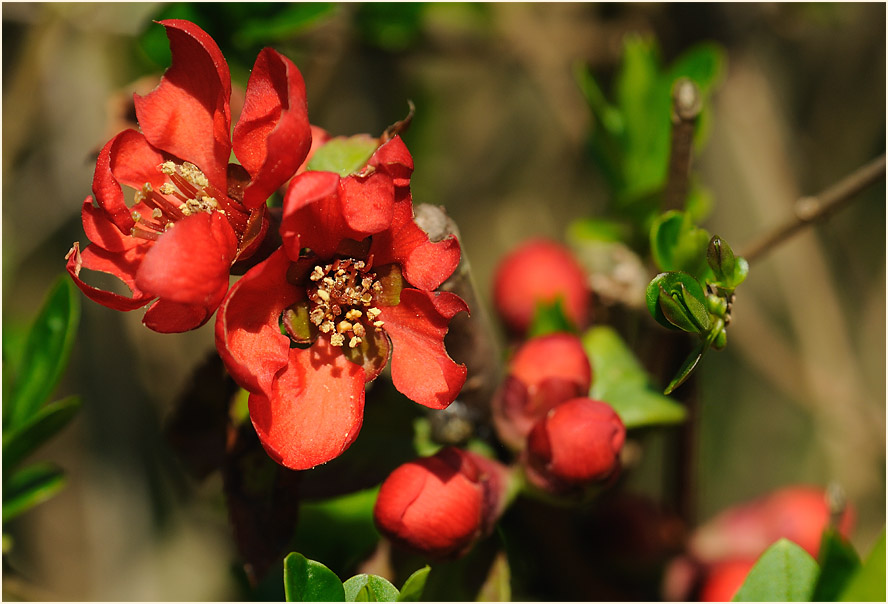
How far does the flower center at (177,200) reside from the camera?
1.21 m

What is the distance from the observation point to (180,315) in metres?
1.05

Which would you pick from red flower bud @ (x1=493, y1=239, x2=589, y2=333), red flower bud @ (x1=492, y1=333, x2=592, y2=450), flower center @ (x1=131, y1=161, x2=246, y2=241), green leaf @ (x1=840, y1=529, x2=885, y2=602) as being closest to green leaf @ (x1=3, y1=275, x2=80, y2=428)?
flower center @ (x1=131, y1=161, x2=246, y2=241)

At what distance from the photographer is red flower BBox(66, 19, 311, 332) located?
1.03 meters

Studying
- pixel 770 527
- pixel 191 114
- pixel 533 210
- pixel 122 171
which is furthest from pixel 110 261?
pixel 533 210

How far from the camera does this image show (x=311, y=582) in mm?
1152

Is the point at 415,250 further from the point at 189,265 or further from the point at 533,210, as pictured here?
the point at 533,210

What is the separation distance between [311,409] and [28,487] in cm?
80

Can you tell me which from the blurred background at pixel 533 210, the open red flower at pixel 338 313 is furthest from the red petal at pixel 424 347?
the blurred background at pixel 533 210

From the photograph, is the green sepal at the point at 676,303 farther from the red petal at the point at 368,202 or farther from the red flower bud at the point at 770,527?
the red flower bud at the point at 770,527

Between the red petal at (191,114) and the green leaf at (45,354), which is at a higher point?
the red petal at (191,114)

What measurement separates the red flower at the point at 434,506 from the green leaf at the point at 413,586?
79 mm

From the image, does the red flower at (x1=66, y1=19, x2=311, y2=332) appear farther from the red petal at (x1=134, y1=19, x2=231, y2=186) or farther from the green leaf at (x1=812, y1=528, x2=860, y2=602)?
the green leaf at (x1=812, y1=528, x2=860, y2=602)

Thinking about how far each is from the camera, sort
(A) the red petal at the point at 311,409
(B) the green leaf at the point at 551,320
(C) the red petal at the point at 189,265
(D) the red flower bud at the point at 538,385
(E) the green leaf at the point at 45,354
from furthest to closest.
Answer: (B) the green leaf at the point at 551,320, (E) the green leaf at the point at 45,354, (D) the red flower bud at the point at 538,385, (A) the red petal at the point at 311,409, (C) the red petal at the point at 189,265

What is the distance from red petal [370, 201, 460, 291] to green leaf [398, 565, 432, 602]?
40 centimetres
